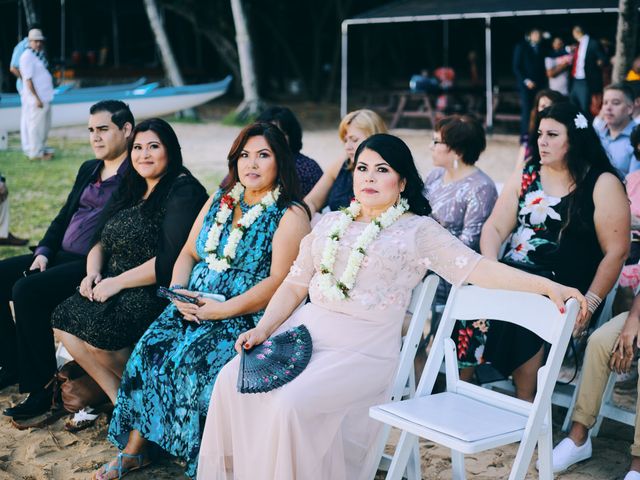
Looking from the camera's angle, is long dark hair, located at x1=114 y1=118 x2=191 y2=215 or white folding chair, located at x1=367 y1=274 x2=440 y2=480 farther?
long dark hair, located at x1=114 y1=118 x2=191 y2=215

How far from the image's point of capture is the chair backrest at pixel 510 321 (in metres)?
2.76

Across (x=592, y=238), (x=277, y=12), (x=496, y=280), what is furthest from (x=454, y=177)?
(x=277, y=12)

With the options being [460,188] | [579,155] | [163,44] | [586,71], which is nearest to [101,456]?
[460,188]

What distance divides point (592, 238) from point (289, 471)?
6.50 feet

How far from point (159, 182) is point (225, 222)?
552 millimetres

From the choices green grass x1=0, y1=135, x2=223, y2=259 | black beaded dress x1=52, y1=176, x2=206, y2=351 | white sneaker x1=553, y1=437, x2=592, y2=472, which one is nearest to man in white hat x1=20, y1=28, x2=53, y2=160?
green grass x1=0, y1=135, x2=223, y2=259

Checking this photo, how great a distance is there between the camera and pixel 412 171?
3.35 meters

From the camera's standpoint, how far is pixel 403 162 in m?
3.31

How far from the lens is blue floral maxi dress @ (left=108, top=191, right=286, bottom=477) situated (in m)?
3.40

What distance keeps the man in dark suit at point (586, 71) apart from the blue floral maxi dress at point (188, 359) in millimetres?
9512

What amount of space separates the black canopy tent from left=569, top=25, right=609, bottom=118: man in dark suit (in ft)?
2.17

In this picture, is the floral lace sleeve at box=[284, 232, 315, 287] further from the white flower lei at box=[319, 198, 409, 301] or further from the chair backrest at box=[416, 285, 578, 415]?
the chair backrest at box=[416, 285, 578, 415]

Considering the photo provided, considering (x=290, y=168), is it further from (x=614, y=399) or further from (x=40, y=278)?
(x=614, y=399)

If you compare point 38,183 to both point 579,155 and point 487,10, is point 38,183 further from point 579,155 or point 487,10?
point 579,155
